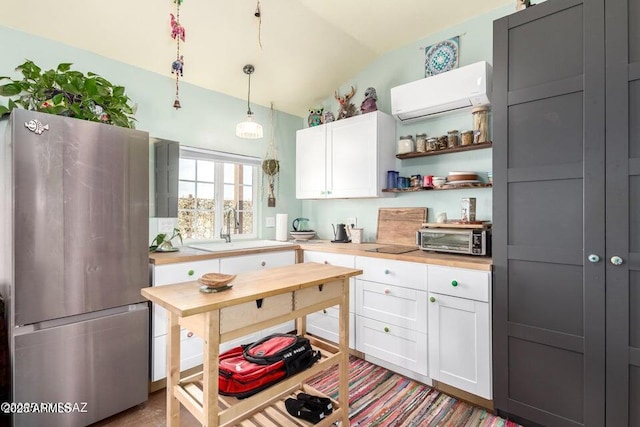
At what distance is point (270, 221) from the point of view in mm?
3660

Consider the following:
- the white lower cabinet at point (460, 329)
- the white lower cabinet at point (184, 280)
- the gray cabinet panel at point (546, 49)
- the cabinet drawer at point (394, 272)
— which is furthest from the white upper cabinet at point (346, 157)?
the gray cabinet panel at point (546, 49)

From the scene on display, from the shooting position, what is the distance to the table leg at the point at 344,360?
1.82 meters

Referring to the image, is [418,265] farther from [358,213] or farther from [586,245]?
[358,213]

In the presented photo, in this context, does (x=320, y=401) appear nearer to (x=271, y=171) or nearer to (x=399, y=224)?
(x=399, y=224)

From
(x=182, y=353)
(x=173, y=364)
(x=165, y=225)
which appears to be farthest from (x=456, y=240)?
(x=165, y=225)

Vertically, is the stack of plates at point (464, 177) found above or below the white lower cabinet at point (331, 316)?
above

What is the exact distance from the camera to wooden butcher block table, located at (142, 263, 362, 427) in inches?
50.8

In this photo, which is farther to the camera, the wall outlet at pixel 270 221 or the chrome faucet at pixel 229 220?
the wall outlet at pixel 270 221

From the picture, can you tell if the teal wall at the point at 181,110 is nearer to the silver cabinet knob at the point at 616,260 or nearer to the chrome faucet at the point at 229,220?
the chrome faucet at the point at 229,220

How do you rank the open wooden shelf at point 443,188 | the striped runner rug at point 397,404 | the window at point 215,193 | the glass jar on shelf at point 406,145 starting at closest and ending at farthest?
the striped runner rug at point 397,404 < the open wooden shelf at point 443,188 < the glass jar on shelf at point 406,145 < the window at point 215,193

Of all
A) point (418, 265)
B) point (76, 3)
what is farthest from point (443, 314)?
point (76, 3)

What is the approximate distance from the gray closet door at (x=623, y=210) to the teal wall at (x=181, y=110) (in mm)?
2870

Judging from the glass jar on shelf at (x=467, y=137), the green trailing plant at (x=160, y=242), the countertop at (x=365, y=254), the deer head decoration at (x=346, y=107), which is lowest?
the countertop at (x=365, y=254)

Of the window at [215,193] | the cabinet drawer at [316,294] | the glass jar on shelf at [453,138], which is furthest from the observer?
the window at [215,193]
